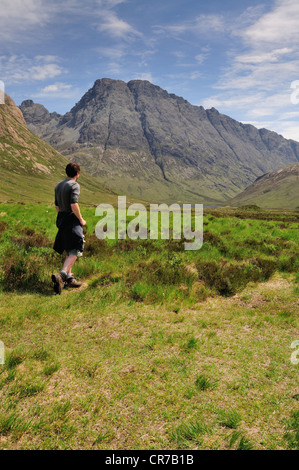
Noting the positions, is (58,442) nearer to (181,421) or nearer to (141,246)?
(181,421)

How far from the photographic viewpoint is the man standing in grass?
273 inches

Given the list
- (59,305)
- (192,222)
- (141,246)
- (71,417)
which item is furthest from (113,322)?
(192,222)

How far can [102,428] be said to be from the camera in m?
3.25

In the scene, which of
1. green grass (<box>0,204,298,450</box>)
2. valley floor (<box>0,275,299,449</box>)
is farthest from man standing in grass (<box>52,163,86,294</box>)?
valley floor (<box>0,275,299,449</box>)

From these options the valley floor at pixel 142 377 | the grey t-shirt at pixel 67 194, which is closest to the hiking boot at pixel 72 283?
the valley floor at pixel 142 377

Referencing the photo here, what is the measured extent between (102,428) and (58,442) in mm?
544

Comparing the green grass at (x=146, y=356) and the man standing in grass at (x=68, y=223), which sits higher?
the man standing in grass at (x=68, y=223)

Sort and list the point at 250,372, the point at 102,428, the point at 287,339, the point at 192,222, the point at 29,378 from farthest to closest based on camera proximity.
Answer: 1. the point at 192,222
2. the point at 287,339
3. the point at 250,372
4. the point at 29,378
5. the point at 102,428

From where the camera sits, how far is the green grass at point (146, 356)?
324cm

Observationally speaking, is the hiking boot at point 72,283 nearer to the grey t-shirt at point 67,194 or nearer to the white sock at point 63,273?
the white sock at point 63,273

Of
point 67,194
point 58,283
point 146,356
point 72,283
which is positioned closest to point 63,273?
point 58,283

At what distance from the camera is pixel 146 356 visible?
15.6 ft

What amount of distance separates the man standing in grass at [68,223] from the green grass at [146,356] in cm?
48

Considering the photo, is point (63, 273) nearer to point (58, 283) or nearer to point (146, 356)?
point (58, 283)
